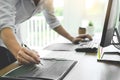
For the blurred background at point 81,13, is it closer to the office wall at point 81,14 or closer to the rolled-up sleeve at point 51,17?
the office wall at point 81,14

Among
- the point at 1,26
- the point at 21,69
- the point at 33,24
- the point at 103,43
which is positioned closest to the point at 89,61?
the point at 103,43

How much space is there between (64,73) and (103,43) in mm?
330

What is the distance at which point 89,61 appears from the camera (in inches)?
46.6

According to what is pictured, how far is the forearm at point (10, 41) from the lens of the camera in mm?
1077

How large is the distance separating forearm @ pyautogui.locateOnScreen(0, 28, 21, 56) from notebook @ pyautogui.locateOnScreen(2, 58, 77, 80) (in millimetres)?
98

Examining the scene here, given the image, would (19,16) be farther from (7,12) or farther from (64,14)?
(64,14)

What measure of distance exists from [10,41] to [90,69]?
0.40m

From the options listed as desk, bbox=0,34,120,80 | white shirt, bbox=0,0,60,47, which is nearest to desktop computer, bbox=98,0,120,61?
desk, bbox=0,34,120,80

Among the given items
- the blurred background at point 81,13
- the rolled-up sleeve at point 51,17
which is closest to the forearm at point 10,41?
the rolled-up sleeve at point 51,17

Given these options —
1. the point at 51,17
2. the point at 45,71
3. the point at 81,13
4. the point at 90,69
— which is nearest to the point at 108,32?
the point at 90,69

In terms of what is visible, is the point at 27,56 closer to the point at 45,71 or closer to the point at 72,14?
the point at 45,71

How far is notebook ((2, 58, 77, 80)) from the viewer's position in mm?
879

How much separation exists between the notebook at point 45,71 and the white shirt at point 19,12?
0.27 meters

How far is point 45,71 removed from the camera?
0.95 metres
